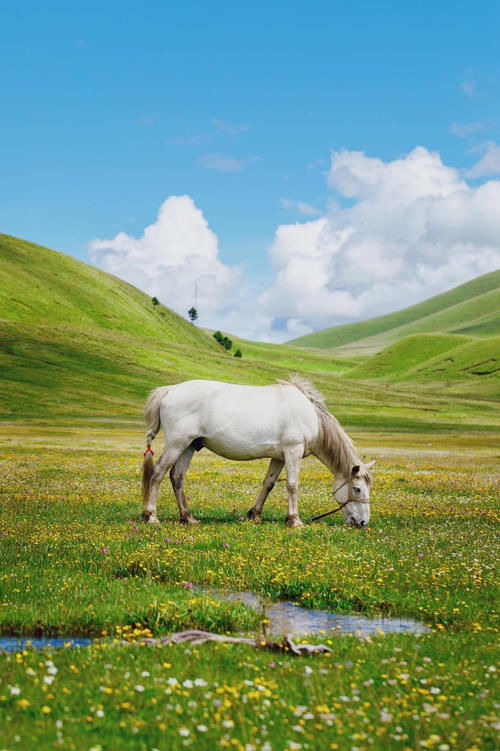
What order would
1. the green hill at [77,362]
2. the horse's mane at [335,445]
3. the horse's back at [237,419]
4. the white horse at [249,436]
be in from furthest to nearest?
the green hill at [77,362], the horse's mane at [335,445], the horse's back at [237,419], the white horse at [249,436]

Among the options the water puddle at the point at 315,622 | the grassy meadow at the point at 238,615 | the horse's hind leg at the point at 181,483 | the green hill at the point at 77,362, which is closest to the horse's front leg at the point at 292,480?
the grassy meadow at the point at 238,615

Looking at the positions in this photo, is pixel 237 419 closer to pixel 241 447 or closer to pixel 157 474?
pixel 241 447

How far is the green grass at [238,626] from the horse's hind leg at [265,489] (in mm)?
411

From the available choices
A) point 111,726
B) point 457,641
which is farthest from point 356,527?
point 111,726

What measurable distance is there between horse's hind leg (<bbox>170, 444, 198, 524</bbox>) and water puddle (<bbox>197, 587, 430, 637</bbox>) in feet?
19.9

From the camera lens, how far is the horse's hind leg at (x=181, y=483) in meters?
15.8

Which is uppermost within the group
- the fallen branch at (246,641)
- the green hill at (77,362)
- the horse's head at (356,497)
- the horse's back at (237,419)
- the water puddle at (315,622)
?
the green hill at (77,362)

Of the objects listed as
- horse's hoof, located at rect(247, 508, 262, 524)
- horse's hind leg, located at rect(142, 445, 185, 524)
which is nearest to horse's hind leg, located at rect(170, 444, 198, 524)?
horse's hind leg, located at rect(142, 445, 185, 524)

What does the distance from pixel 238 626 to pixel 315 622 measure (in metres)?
1.21

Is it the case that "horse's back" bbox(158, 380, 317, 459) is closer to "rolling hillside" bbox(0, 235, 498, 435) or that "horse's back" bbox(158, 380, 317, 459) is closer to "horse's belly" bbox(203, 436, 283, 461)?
"horse's belly" bbox(203, 436, 283, 461)

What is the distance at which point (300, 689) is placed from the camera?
6066mm

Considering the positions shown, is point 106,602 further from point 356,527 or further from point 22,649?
point 356,527

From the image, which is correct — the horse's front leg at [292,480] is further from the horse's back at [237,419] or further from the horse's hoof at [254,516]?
the horse's hoof at [254,516]

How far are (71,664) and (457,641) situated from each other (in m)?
4.56
